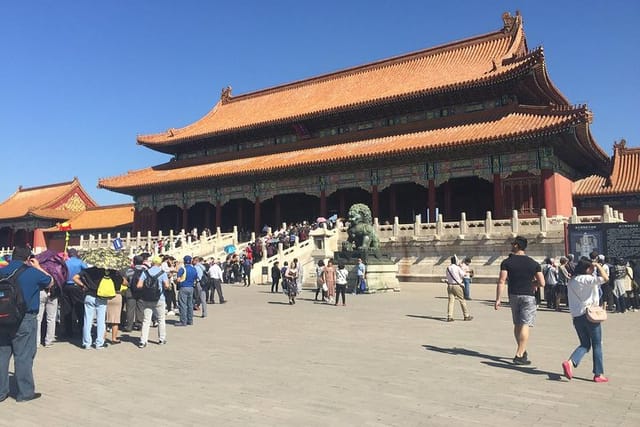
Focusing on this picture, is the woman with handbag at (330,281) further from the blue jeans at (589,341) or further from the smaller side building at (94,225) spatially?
the smaller side building at (94,225)

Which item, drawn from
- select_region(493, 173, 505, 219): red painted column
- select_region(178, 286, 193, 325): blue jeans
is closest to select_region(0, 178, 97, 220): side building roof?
select_region(493, 173, 505, 219): red painted column

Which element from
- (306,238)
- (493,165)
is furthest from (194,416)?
(493,165)

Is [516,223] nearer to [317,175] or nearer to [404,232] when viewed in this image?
[404,232]

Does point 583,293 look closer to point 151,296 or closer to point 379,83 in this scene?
point 151,296

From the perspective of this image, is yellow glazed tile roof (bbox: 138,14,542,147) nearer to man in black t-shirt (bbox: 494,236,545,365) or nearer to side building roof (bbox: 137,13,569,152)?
side building roof (bbox: 137,13,569,152)

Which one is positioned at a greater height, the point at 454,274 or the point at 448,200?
the point at 448,200

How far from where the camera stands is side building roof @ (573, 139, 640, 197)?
106ft

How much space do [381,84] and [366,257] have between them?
1795 cm

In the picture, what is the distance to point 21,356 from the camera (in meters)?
5.31

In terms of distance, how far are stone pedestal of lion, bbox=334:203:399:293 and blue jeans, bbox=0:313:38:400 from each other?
1274 cm

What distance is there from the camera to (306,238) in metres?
24.7

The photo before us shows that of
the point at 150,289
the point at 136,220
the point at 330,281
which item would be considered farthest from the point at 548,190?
the point at 136,220

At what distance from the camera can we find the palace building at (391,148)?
23875 millimetres

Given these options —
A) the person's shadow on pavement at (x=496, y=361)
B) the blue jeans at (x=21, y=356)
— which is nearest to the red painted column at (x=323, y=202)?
the person's shadow on pavement at (x=496, y=361)
